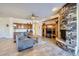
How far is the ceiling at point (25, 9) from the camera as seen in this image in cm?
265

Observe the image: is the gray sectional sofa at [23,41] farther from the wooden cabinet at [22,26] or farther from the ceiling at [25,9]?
the ceiling at [25,9]

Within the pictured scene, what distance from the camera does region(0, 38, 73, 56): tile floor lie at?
108 inches

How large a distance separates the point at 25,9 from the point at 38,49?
128 centimetres

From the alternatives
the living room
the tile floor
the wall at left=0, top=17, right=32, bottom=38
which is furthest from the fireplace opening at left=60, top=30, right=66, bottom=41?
the wall at left=0, top=17, right=32, bottom=38

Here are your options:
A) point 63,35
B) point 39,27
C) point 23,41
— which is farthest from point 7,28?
point 63,35

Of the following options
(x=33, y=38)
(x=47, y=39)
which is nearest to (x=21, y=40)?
(x=33, y=38)

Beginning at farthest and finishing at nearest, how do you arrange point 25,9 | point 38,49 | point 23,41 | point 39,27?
point 23,41 → point 39,27 → point 38,49 → point 25,9

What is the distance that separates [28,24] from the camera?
286 cm

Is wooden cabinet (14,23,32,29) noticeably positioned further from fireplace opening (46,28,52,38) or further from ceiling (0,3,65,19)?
fireplace opening (46,28,52,38)

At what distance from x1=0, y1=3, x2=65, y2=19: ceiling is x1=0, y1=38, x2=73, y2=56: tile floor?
82cm

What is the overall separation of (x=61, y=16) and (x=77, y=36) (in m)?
0.76

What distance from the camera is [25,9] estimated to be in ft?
8.98

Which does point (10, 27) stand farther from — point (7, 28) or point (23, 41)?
point (23, 41)

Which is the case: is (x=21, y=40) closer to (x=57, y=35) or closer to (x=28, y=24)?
(x=28, y=24)
